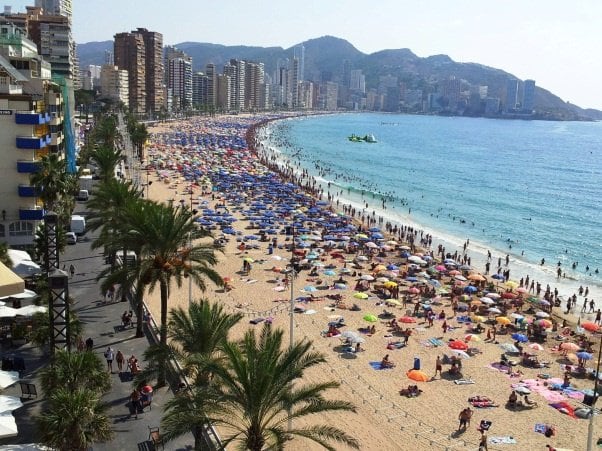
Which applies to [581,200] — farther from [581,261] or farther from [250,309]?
[250,309]

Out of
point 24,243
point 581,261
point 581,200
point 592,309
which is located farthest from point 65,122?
point 581,200

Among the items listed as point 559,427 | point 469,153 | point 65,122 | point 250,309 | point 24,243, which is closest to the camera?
point 559,427

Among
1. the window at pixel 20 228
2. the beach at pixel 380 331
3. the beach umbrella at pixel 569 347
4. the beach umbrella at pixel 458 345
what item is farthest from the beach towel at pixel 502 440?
the window at pixel 20 228

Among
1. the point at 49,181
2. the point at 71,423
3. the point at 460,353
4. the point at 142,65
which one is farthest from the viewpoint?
the point at 142,65

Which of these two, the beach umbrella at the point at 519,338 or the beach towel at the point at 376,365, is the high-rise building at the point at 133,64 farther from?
the beach towel at the point at 376,365

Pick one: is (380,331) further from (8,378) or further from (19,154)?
(19,154)

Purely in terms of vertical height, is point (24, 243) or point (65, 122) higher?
point (65, 122)

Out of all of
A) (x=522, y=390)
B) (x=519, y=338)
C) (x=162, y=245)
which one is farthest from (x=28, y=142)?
(x=522, y=390)

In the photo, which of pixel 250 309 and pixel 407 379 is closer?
pixel 407 379
